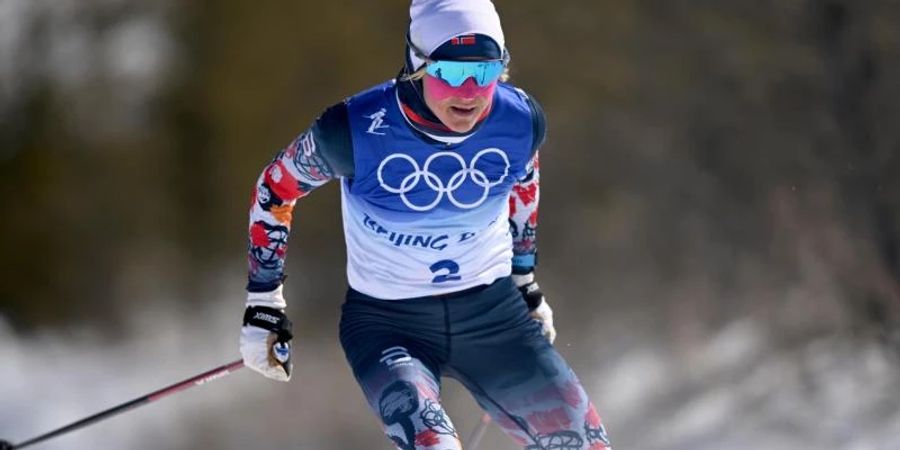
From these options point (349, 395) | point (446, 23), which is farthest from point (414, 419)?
point (349, 395)

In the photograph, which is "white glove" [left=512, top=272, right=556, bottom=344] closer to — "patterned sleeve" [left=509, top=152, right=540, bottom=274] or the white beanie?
"patterned sleeve" [left=509, top=152, right=540, bottom=274]

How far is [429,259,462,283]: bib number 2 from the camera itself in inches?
135

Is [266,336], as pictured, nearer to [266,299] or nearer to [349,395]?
[266,299]

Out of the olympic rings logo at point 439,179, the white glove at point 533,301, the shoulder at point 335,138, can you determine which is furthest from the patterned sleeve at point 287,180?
the white glove at point 533,301

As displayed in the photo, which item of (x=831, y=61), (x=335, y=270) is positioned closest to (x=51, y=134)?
(x=335, y=270)

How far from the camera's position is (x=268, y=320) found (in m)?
3.45

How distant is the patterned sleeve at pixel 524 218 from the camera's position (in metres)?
3.68

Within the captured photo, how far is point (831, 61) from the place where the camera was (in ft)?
19.7

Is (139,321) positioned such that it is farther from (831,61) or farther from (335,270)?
(831,61)

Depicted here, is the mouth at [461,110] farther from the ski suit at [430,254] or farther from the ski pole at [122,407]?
the ski pole at [122,407]

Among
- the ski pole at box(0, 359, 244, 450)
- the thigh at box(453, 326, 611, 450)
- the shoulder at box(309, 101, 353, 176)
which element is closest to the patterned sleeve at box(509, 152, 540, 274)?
the thigh at box(453, 326, 611, 450)

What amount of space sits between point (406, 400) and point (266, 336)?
53 centimetres

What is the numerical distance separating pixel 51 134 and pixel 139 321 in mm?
723

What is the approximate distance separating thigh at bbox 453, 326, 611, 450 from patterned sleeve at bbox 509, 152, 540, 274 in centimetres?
37
